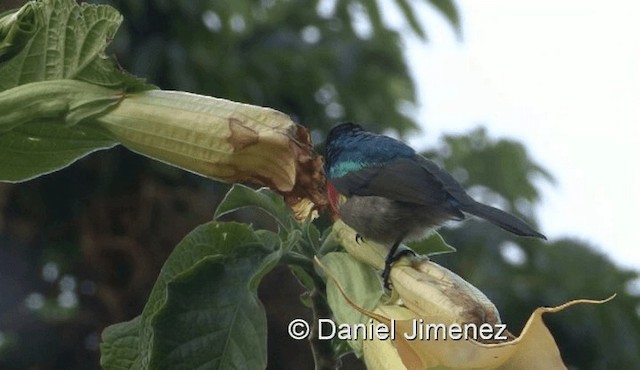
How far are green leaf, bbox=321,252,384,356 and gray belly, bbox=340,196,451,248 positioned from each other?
65mm

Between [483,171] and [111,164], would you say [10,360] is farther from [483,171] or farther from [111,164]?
[483,171]

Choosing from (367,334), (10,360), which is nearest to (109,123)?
(367,334)

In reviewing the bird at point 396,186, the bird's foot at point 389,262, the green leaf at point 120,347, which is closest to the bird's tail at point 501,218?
the bird at point 396,186

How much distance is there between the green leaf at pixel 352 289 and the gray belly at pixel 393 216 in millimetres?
65

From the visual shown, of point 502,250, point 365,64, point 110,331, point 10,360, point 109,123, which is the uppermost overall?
point 109,123

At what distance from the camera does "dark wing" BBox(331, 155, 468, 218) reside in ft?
2.81

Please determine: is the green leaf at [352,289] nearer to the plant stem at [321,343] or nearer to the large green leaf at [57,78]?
the plant stem at [321,343]

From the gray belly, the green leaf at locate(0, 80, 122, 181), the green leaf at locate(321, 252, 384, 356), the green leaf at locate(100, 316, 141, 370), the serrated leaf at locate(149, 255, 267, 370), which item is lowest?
the green leaf at locate(100, 316, 141, 370)

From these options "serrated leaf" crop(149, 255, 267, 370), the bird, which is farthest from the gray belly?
"serrated leaf" crop(149, 255, 267, 370)

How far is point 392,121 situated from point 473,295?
2.93 m

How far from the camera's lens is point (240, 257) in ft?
2.14

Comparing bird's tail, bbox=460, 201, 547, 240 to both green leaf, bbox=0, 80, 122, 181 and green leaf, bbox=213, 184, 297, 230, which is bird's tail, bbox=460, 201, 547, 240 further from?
green leaf, bbox=0, 80, 122, 181

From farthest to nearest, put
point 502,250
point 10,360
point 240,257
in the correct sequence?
point 502,250, point 10,360, point 240,257

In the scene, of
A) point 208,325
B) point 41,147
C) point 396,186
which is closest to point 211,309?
point 208,325
